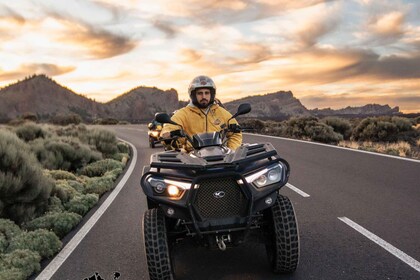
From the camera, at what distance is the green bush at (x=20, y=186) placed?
7797 mm

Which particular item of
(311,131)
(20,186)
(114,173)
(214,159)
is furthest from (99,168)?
(311,131)

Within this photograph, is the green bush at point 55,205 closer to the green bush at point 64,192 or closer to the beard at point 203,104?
the green bush at point 64,192

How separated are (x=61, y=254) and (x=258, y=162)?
3.10m

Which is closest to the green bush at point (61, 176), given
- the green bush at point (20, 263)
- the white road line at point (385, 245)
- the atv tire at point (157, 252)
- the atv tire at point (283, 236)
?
the green bush at point (20, 263)

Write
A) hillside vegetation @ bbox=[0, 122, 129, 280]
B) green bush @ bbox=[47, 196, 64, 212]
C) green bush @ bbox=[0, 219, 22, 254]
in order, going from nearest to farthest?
1. hillside vegetation @ bbox=[0, 122, 129, 280]
2. green bush @ bbox=[0, 219, 22, 254]
3. green bush @ bbox=[47, 196, 64, 212]

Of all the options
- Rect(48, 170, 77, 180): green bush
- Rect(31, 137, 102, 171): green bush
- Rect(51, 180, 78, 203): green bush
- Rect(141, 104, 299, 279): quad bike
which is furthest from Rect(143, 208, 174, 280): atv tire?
Rect(31, 137, 102, 171): green bush

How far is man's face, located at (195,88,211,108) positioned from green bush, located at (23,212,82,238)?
9.79ft

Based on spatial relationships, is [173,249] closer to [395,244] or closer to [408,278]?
[408,278]

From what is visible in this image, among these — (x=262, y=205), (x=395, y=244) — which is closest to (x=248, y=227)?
(x=262, y=205)

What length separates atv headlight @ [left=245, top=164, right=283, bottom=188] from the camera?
14.1 ft

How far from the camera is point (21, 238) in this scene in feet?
20.5

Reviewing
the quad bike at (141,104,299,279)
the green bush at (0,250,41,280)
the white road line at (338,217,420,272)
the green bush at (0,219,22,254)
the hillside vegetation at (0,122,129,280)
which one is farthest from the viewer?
the green bush at (0,219,22,254)

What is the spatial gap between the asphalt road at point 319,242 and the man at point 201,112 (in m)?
1.63

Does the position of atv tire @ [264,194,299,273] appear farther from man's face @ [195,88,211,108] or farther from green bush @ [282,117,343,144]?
green bush @ [282,117,343,144]
